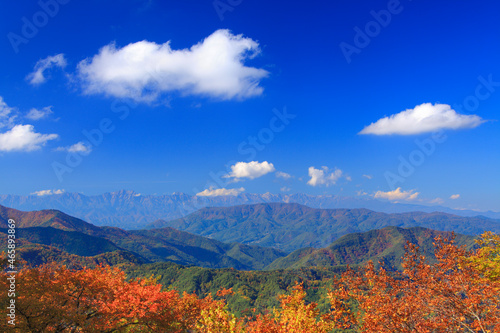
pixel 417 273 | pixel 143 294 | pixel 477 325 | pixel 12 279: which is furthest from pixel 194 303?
pixel 477 325

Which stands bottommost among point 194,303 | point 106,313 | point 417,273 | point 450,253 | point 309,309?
point 194,303

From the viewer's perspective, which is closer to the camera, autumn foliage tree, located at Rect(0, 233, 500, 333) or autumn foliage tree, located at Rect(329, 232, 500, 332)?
autumn foliage tree, located at Rect(329, 232, 500, 332)

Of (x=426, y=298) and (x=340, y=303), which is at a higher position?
(x=426, y=298)

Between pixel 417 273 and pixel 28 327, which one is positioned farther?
pixel 417 273

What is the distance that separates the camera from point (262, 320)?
1447cm

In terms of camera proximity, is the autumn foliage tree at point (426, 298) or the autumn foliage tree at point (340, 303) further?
the autumn foliage tree at point (340, 303)

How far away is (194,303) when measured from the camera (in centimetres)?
2414

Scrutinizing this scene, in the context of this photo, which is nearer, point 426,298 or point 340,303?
point 426,298

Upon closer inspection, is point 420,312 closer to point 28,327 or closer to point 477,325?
point 477,325

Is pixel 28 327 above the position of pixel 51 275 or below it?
below

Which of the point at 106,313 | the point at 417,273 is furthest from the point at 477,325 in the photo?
the point at 106,313

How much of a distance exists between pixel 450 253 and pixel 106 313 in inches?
932

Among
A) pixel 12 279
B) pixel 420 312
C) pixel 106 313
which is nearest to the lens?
pixel 420 312

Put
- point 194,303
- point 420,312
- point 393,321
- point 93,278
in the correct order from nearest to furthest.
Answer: point 393,321
point 420,312
point 93,278
point 194,303
